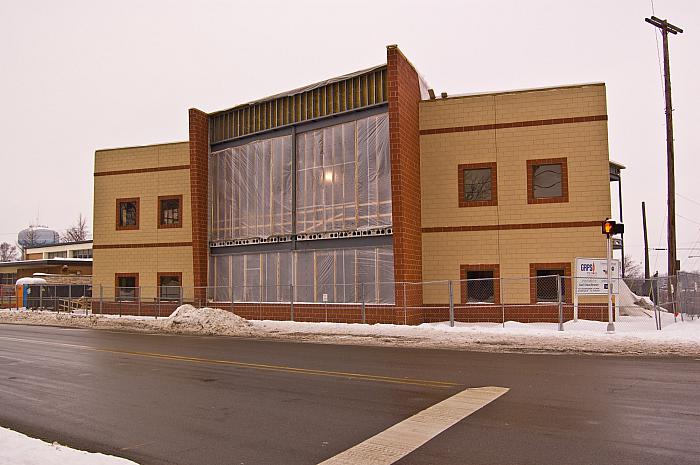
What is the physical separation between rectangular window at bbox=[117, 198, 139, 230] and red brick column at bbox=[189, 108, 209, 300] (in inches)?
215

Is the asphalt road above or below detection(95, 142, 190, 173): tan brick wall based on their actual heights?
below

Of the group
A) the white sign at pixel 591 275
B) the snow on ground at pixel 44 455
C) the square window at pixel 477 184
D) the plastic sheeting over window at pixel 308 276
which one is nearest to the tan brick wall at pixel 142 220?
the plastic sheeting over window at pixel 308 276

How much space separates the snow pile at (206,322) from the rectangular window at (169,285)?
20.1ft

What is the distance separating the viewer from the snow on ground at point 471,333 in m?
15.8

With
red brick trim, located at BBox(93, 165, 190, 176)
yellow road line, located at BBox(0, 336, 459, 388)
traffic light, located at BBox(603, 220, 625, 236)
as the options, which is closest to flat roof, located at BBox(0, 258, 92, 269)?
red brick trim, located at BBox(93, 165, 190, 176)

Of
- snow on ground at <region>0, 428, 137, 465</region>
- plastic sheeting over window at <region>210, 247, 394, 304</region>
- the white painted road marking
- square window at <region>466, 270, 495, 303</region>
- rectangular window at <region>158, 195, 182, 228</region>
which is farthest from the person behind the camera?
rectangular window at <region>158, 195, 182, 228</region>

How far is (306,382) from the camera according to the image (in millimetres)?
10453

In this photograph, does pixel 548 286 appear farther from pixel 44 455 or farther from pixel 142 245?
pixel 142 245

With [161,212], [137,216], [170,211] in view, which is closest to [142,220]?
[137,216]

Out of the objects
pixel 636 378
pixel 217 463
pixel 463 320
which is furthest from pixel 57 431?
pixel 463 320

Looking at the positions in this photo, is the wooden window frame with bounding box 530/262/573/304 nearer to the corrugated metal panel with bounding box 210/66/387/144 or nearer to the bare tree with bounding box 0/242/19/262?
the corrugated metal panel with bounding box 210/66/387/144

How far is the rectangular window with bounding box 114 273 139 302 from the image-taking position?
105 ft

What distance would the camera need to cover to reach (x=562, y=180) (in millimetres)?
23250

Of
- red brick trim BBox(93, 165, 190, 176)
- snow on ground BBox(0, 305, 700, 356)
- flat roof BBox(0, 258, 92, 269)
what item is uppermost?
red brick trim BBox(93, 165, 190, 176)
